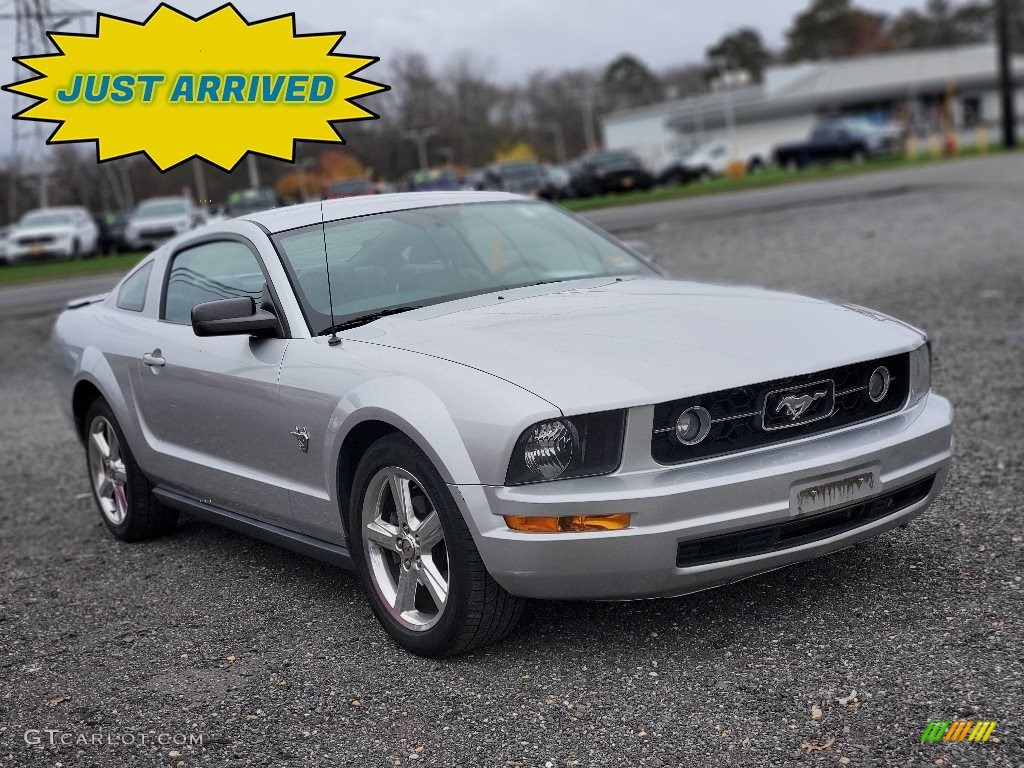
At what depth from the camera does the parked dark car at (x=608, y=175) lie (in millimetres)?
37344

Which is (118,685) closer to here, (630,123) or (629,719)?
(629,719)

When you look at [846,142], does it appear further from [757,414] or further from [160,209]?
[757,414]

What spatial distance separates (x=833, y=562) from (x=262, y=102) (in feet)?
9.16

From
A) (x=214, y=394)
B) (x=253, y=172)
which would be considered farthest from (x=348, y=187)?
(x=214, y=394)

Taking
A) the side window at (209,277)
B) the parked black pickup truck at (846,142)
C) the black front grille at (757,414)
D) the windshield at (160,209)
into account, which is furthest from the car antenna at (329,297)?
the parked black pickup truck at (846,142)

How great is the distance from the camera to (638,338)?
4.04 metres

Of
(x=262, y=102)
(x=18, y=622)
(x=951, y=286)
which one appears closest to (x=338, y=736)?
(x=18, y=622)

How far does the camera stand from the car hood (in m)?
3.73

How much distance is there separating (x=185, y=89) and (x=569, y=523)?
2.51 m

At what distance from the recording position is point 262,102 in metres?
5.05

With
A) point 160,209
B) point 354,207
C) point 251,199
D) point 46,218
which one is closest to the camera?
point 354,207

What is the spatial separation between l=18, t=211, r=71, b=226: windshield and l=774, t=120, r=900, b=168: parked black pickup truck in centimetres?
2733

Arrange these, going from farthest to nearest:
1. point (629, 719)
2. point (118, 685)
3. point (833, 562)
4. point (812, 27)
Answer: point (812, 27), point (833, 562), point (118, 685), point (629, 719)

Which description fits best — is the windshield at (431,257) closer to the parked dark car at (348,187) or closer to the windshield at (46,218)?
the parked dark car at (348,187)
